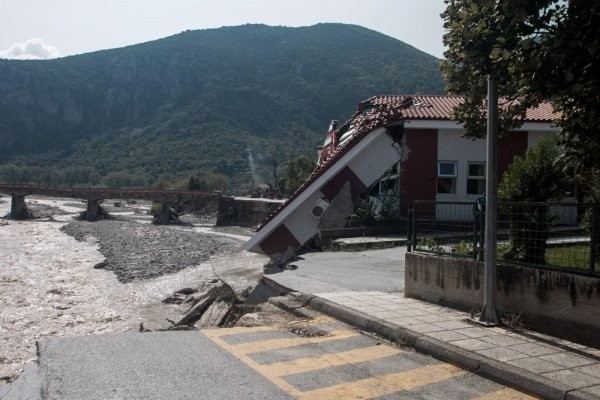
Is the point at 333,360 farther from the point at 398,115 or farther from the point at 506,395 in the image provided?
the point at 398,115

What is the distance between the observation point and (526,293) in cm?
711

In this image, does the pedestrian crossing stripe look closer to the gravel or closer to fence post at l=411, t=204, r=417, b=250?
fence post at l=411, t=204, r=417, b=250

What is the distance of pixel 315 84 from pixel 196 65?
45.2 metres

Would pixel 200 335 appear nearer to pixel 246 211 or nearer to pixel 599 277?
pixel 599 277

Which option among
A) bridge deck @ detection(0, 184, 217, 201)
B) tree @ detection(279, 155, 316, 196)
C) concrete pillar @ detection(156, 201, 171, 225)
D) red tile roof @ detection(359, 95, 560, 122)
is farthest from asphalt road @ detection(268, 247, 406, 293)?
bridge deck @ detection(0, 184, 217, 201)

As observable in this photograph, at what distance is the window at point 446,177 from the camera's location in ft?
68.1

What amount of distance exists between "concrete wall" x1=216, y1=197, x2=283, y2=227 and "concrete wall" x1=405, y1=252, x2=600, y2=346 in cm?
3801

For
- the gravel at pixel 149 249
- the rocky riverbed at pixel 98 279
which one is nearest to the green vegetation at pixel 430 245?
the rocky riverbed at pixel 98 279

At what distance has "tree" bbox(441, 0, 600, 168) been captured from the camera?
4906 millimetres

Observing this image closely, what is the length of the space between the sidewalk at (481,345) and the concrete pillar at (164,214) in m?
48.4

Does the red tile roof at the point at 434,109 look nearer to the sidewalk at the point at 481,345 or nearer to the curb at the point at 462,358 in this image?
the sidewalk at the point at 481,345

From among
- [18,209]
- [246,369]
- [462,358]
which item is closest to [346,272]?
[462,358]

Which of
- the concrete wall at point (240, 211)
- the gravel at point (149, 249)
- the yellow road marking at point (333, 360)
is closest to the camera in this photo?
the yellow road marking at point (333, 360)

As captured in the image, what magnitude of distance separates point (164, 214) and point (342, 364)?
171 feet
